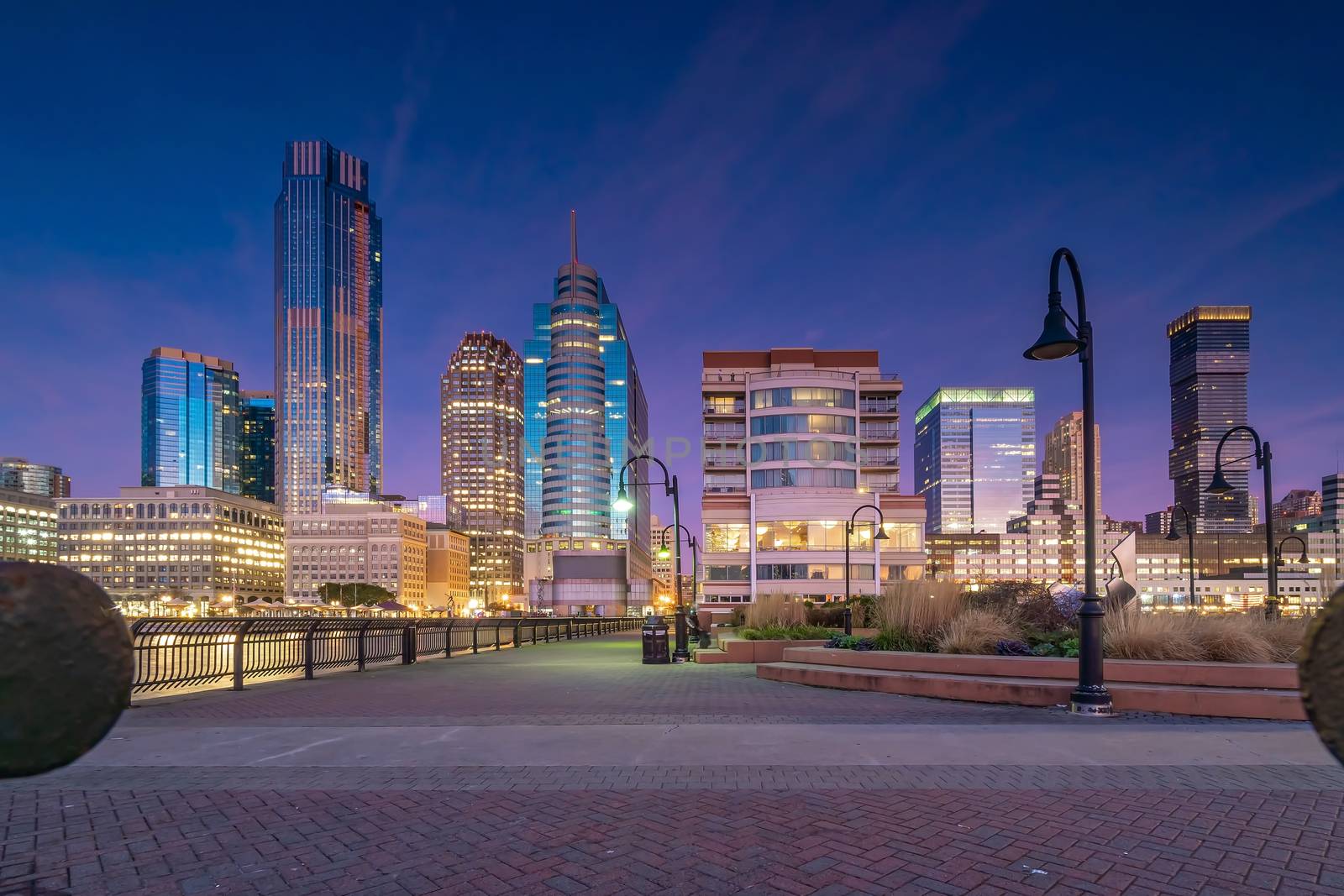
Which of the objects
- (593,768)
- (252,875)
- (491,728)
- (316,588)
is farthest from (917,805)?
(316,588)

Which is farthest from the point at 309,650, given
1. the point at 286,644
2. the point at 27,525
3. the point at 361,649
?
the point at 27,525

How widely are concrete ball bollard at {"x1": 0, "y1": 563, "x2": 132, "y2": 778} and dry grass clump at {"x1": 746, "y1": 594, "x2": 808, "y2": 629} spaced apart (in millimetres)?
21455

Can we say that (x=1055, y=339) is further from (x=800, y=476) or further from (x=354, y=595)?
(x=354, y=595)

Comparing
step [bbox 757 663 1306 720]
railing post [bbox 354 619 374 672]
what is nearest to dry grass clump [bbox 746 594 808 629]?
step [bbox 757 663 1306 720]

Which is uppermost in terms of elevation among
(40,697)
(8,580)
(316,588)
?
(8,580)

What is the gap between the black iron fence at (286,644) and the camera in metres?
14.0

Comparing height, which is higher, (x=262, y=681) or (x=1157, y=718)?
(x=1157, y=718)

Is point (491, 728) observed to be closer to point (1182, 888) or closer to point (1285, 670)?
point (1182, 888)

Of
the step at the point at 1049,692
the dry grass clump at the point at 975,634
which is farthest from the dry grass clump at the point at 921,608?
the step at the point at 1049,692

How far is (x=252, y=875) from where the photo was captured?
468 cm

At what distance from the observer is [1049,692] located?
1091 cm

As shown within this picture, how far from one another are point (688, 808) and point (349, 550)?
200 metres

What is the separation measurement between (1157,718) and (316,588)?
194 m

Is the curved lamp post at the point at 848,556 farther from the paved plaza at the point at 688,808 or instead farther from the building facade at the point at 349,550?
the building facade at the point at 349,550
